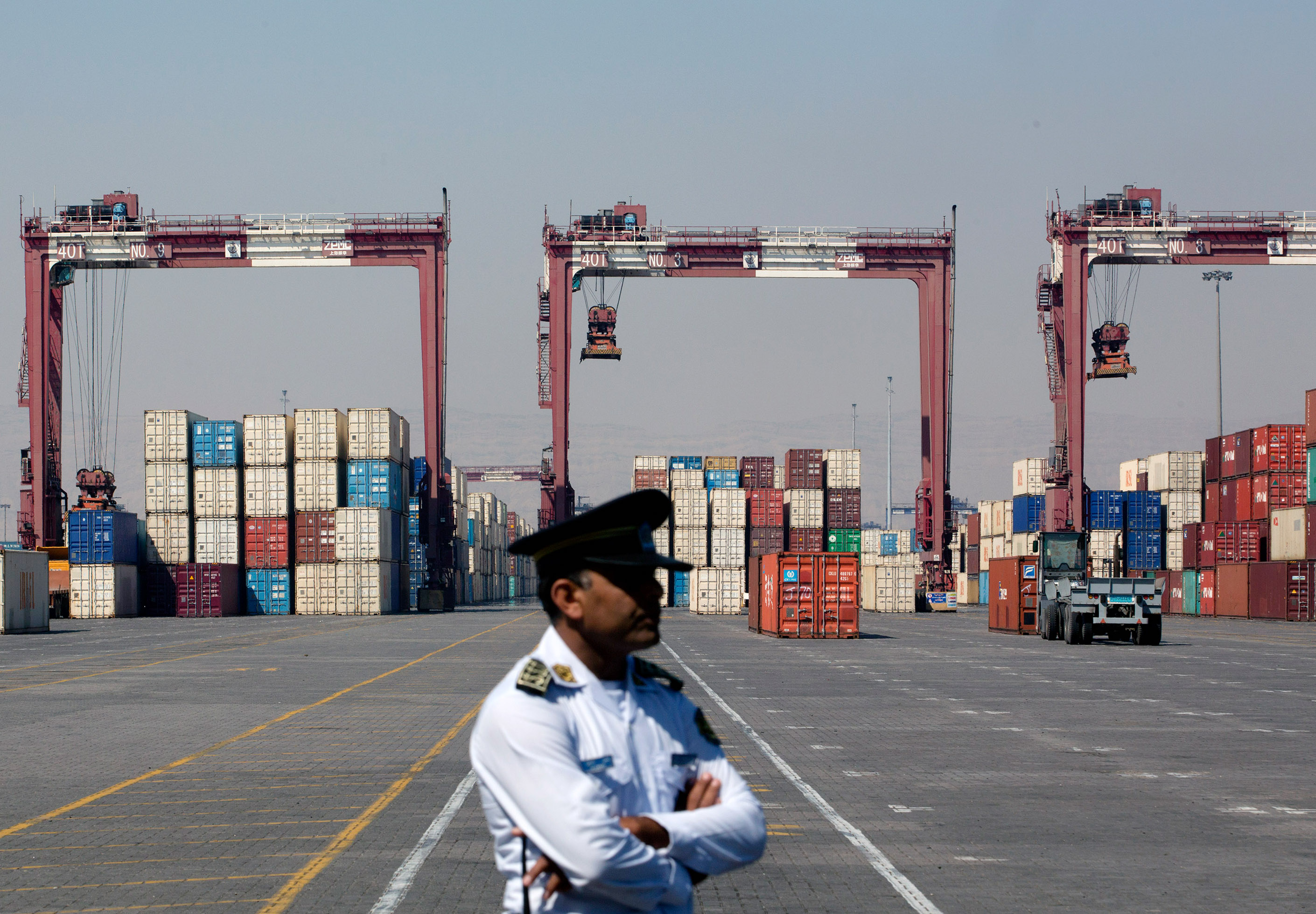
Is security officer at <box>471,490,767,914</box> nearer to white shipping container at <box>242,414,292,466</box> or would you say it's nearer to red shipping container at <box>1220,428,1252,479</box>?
white shipping container at <box>242,414,292,466</box>

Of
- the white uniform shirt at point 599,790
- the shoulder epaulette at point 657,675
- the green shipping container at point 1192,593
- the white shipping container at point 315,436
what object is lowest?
the green shipping container at point 1192,593

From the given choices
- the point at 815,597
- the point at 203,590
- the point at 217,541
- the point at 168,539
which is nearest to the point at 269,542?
the point at 217,541

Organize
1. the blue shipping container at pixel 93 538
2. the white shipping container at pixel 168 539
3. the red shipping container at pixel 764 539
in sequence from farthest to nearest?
→ the red shipping container at pixel 764 539 → the white shipping container at pixel 168 539 → the blue shipping container at pixel 93 538

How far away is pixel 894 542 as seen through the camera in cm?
A: 9812

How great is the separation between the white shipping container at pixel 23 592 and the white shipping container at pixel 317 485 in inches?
775

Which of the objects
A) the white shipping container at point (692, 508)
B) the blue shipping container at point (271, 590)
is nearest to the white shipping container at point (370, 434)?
the blue shipping container at point (271, 590)

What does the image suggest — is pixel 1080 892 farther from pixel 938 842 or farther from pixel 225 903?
pixel 225 903

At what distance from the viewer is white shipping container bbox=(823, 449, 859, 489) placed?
86.6 metres

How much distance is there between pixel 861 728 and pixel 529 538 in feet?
50.4

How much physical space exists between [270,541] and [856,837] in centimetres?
6414

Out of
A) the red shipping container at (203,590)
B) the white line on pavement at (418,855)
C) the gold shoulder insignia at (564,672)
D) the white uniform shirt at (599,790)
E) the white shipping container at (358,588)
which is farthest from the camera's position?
the white shipping container at (358,588)

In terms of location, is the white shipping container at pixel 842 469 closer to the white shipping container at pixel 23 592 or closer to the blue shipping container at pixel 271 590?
the blue shipping container at pixel 271 590

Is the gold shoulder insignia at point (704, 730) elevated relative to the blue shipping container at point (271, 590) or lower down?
elevated

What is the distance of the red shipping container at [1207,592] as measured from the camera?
245 ft
